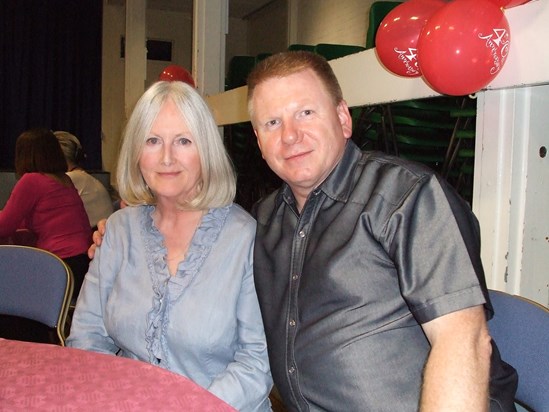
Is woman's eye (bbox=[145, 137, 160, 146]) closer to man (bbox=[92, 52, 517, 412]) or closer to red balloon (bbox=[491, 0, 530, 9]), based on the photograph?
man (bbox=[92, 52, 517, 412])

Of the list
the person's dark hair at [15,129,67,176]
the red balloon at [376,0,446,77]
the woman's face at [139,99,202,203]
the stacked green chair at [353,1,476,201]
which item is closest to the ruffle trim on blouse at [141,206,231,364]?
the woman's face at [139,99,202,203]

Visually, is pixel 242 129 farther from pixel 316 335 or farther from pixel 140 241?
pixel 316 335

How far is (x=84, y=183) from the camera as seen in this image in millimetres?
3602

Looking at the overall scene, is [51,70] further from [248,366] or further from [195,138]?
[248,366]

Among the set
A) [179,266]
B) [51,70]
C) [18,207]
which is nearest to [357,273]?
[179,266]

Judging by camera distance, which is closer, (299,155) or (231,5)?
(299,155)

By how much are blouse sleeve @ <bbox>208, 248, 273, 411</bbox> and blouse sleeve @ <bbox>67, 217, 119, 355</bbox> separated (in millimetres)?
348

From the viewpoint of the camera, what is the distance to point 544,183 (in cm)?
188

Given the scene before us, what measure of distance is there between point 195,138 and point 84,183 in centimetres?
240

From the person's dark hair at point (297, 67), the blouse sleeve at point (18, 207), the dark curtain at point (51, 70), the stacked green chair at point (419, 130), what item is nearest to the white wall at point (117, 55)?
the dark curtain at point (51, 70)

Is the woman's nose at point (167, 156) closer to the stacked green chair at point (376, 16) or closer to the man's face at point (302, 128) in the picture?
the man's face at point (302, 128)

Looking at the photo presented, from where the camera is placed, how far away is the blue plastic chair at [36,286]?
1868mm

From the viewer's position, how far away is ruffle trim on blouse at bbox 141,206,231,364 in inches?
51.3

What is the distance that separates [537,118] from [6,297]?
6.20 feet
